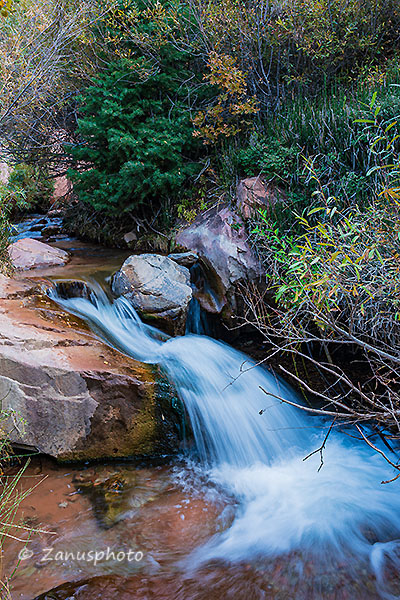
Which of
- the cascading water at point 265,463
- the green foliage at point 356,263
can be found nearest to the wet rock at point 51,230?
the cascading water at point 265,463

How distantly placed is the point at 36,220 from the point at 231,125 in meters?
5.57

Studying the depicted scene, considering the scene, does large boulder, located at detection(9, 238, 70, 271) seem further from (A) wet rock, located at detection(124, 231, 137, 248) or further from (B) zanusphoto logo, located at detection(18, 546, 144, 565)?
(B) zanusphoto logo, located at detection(18, 546, 144, 565)

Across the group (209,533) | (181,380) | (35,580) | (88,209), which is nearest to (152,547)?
(209,533)

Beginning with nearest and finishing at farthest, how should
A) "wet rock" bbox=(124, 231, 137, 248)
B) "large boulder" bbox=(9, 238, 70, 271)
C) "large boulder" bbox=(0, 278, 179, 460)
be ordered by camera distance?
"large boulder" bbox=(0, 278, 179, 460)
"large boulder" bbox=(9, 238, 70, 271)
"wet rock" bbox=(124, 231, 137, 248)

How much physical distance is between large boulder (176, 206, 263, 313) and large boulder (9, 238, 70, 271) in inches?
82.1

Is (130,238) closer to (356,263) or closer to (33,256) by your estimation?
(33,256)

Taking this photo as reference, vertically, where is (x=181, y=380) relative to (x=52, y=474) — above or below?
below

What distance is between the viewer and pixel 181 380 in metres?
4.30

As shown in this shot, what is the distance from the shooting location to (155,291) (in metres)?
5.27

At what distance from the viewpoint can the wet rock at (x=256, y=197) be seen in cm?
597

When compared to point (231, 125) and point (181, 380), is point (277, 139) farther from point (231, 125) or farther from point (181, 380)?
point (181, 380)

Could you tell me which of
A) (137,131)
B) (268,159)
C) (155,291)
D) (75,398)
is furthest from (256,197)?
(75,398)

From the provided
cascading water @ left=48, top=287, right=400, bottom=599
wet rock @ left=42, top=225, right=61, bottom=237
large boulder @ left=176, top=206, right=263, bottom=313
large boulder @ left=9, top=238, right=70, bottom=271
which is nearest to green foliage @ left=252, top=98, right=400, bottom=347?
large boulder @ left=176, top=206, right=263, bottom=313

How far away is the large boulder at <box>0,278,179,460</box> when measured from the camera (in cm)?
353
